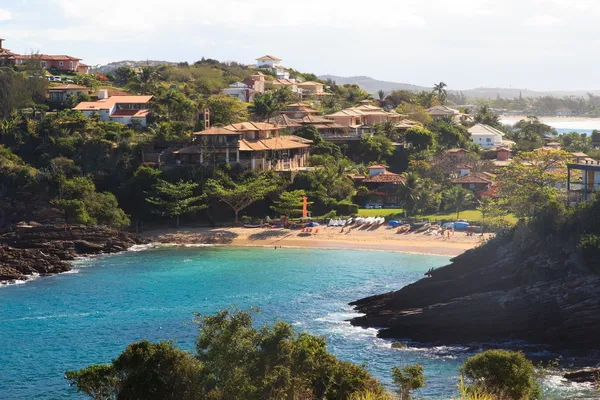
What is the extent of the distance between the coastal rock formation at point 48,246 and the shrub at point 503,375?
35057 millimetres

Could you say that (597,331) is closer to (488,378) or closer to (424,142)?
(488,378)

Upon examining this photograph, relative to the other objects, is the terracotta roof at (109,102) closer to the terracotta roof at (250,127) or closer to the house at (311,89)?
the terracotta roof at (250,127)

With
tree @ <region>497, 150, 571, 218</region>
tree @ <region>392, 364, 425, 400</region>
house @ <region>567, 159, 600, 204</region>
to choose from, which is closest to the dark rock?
tree @ <region>392, 364, 425, 400</region>

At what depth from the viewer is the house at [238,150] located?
7869 centimetres

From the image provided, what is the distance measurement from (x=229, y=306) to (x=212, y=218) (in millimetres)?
27211

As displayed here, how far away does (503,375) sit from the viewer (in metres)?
31.5

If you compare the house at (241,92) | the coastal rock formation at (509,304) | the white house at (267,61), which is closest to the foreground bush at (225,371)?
the coastal rock formation at (509,304)

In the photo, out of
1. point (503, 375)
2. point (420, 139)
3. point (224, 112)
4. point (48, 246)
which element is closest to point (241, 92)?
point (224, 112)

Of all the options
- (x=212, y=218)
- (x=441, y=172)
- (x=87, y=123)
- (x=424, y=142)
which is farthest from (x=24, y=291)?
(x=424, y=142)

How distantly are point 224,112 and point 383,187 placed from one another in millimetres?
19773

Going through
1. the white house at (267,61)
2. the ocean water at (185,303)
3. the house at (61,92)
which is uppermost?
the white house at (267,61)

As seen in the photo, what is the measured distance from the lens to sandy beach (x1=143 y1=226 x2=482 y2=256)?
211 ft

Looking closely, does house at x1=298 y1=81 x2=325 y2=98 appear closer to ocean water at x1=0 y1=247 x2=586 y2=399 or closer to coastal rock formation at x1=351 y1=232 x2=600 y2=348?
ocean water at x1=0 y1=247 x2=586 y2=399

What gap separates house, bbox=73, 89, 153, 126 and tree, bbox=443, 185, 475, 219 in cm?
3245
